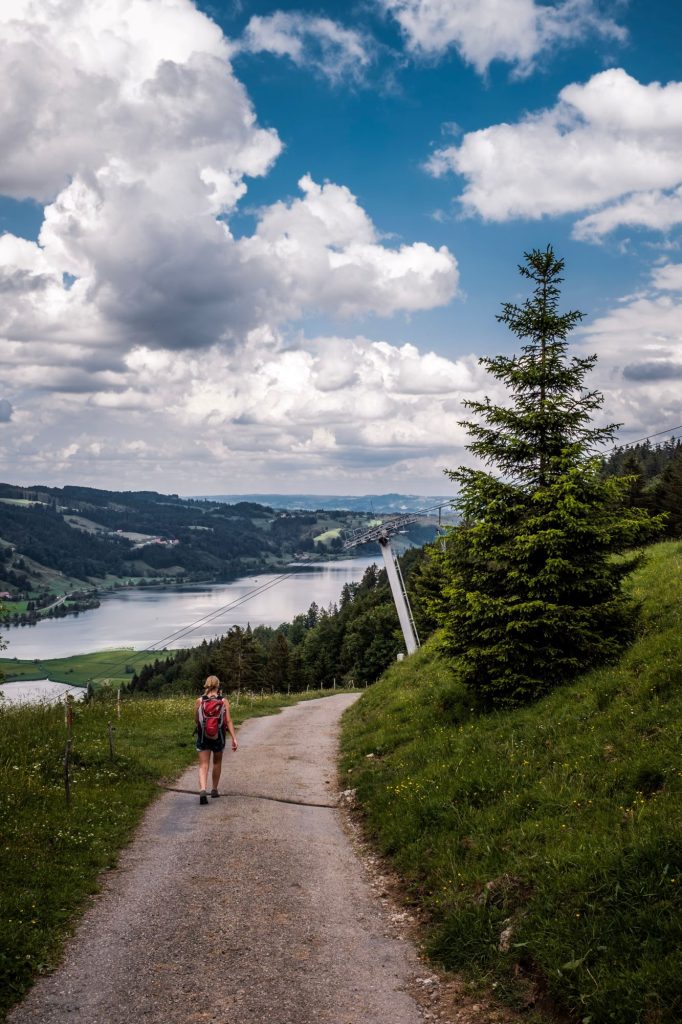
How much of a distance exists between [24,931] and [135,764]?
25.6ft

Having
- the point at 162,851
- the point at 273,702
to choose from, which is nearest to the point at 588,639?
the point at 162,851

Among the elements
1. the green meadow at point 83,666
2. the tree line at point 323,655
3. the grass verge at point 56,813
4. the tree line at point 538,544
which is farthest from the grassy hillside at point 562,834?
the green meadow at point 83,666

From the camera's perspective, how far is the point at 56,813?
10.2 m

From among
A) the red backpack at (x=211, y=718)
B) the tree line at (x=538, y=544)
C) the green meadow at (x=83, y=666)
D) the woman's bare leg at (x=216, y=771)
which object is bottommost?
the green meadow at (x=83, y=666)

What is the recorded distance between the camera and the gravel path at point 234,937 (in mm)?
5832

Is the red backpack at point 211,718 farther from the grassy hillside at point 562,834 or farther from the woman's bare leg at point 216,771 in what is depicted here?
the grassy hillside at point 562,834

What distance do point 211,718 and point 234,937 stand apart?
5.84m

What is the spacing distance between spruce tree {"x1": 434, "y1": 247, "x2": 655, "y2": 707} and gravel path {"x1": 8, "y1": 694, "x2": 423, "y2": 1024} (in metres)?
4.73

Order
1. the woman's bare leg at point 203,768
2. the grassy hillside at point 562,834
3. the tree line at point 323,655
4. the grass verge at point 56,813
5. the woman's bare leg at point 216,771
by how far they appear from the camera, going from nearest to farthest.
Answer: the grassy hillside at point 562,834 < the grass verge at point 56,813 < the woman's bare leg at point 203,768 < the woman's bare leg at point 216,771 < the tree line at point 323,655

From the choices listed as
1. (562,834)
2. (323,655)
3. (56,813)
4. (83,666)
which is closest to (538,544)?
(562,834)

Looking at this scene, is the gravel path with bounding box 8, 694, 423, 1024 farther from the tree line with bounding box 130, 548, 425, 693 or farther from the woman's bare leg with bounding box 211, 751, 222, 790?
the tree line with bounding box 130, 548, 425, 693

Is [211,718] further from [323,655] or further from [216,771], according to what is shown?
[323,655]

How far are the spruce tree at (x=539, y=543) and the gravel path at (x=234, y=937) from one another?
15.5 ft

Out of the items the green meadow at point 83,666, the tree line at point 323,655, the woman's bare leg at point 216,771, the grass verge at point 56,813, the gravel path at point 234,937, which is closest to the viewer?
the gravel path at point 234,937
